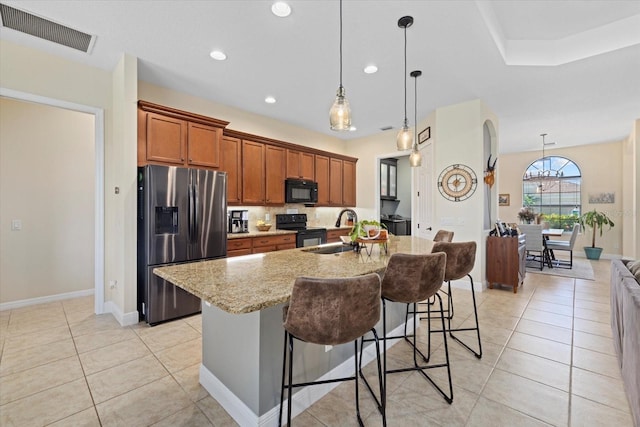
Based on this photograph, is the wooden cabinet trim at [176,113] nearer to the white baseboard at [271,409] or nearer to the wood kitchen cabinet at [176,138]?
the wood kitchen cabinet at [176,138]

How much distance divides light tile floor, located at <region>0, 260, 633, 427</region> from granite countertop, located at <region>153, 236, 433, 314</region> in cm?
89

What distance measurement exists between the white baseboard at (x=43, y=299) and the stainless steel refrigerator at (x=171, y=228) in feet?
5.52

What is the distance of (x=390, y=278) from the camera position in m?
1.75

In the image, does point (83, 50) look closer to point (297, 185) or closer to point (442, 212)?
point (297, 185)

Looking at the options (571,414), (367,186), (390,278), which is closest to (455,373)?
(571,414)

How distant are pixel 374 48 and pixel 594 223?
7.56 metres

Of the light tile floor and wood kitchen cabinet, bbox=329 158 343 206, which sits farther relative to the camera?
Result: wood kitchen cabinet, bbox=329 158 343 206

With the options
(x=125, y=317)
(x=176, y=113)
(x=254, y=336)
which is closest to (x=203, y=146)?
(x=176, y=113)

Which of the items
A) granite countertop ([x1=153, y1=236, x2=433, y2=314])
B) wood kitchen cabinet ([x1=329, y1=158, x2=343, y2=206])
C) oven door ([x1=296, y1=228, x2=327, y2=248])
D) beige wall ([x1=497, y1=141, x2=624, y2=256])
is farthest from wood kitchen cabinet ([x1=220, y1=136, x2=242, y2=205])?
beige wall ([x1=497, y1=141, x2=624, y2=256])

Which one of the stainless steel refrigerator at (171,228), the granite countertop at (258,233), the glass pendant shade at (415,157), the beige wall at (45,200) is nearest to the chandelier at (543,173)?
the granite countertop at (258,233)

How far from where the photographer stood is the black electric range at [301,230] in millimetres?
4816

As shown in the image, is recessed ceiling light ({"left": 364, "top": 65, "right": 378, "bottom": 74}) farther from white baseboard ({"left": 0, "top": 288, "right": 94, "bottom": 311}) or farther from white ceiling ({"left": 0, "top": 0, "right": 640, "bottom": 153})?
white baseboard ({"left": 0, "top": 288, "right": 94, "bottom": 311})

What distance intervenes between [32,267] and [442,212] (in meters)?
5.91

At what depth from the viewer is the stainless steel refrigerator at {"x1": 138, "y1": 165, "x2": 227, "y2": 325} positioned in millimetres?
3021
